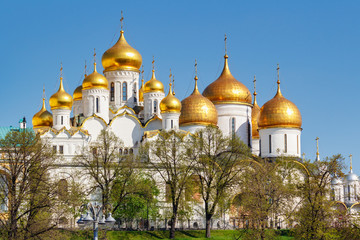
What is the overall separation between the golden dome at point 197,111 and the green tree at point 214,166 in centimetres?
722

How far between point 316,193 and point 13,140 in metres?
15.8

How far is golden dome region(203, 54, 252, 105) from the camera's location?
62031 mm

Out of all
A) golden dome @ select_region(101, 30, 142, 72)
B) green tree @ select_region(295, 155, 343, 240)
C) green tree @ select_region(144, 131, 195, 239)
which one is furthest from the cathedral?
green tree @ select_region(295, 155, 343, 240)

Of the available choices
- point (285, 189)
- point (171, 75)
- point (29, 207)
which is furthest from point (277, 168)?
point (29, 207)

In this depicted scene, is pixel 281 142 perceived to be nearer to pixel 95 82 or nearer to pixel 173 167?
pixel 173 167

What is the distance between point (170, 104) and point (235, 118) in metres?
7.55

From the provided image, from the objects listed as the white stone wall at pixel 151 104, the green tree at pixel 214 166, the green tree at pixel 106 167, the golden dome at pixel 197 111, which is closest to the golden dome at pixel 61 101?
the white stone wall at pixel 151 104

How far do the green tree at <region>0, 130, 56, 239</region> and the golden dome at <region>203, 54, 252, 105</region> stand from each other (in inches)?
973

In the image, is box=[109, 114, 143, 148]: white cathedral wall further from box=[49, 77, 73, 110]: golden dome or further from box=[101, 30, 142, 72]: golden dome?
box=[101, 30, 142, 72]: golden dome

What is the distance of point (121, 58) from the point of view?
2405 inches

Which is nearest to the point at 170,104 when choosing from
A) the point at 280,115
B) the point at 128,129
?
the point at 128,129

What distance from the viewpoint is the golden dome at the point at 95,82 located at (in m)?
58.1

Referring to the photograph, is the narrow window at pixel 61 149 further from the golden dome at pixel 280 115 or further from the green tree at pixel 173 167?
the golden dome at pixel 280 115

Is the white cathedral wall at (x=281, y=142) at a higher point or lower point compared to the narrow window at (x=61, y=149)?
higher
